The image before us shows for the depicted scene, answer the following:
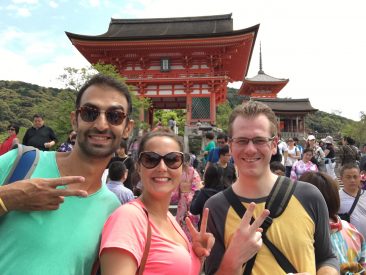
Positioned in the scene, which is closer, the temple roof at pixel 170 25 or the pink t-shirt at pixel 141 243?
the pink t-shirt at pixel 141 243

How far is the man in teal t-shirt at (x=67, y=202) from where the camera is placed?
1.31 metres

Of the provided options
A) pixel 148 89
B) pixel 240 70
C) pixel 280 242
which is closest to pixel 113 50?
pixel 148 89

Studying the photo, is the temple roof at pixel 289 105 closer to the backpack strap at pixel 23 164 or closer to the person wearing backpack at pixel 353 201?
the person wearing backpack at pixel 353 201

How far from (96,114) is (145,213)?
59 cm

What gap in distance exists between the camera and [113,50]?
17.6 m

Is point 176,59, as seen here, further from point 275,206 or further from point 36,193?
point 36,193

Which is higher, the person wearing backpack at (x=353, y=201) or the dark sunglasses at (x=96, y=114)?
the dark sunglasses at (x=96, y=114)

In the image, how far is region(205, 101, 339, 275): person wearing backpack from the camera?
4.68 feet

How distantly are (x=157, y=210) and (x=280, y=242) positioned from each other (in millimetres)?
588

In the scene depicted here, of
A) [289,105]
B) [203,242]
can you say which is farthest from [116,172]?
[289,105]

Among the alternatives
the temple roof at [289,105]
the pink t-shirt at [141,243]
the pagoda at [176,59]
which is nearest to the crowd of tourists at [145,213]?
the pink t-shirt at [141,243]

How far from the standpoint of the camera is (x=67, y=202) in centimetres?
145

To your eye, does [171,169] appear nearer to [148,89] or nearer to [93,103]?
[93,103]

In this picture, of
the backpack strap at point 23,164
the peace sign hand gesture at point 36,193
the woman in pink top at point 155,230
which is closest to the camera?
the woman in pink top at point 155,230
